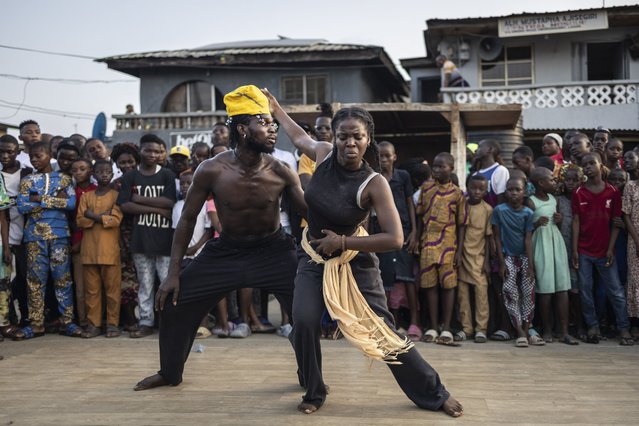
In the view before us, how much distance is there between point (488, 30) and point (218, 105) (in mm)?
7904

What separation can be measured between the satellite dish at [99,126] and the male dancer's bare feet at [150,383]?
29.0 feet

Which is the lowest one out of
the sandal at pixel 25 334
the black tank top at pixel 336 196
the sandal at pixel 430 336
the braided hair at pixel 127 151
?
the sandal at pixel 430 336

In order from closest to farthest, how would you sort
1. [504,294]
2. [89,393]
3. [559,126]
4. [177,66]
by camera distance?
[89,393] < [504,294] < [559,126] < [177,66]

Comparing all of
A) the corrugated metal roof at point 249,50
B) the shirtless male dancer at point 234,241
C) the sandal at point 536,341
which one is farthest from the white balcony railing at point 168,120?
the shirtless male dancer at point 234,241

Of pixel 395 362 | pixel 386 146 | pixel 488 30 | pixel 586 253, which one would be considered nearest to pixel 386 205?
pixel 395 362

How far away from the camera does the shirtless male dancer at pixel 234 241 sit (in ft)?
14.5

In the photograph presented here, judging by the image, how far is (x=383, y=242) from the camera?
3.63 metres

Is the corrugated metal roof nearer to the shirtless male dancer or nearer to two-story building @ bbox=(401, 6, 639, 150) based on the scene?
two-story building @ bbox=(401, 6, 639, 150)

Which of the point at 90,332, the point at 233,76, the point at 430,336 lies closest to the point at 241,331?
the point at 90,332

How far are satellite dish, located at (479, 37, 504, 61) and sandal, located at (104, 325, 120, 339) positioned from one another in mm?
14343

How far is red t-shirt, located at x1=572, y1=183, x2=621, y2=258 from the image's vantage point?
639 cm

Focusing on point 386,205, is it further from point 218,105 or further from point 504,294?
point 218,105

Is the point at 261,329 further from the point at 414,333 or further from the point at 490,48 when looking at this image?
the point at 490,48

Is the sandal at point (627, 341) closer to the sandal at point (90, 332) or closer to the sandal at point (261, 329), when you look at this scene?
the sandal at point (261, 329)
